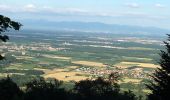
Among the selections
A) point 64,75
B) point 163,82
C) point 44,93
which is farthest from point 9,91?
point 64,75

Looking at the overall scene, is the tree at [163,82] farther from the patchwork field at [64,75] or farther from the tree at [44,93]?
the patchwork field at [64,75]

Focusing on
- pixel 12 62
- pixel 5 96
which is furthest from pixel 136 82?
pixel 5 96

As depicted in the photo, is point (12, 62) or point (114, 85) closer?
point (114, 85)

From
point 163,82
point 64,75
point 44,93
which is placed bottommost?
point 64,75

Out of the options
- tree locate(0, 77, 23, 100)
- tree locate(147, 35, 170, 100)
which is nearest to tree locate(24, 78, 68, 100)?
tree locate(0, 77, 23, 100)

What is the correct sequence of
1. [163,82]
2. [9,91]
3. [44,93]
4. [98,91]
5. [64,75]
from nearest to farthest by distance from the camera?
[163,82], [9,91], [44,93], [98,91], [64,75]

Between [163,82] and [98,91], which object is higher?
[163,82]

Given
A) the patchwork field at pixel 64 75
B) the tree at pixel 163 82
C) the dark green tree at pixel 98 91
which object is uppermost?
the tree at pixel 163 82

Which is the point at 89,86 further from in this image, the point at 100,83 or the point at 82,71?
the point at 82,71

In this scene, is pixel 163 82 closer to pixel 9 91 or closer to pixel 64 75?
pixel 9 91

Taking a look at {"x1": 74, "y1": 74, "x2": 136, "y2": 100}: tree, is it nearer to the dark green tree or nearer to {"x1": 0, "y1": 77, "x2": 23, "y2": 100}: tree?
the dark green tree

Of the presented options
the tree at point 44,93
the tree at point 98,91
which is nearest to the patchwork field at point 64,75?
the tree at point 98,91
